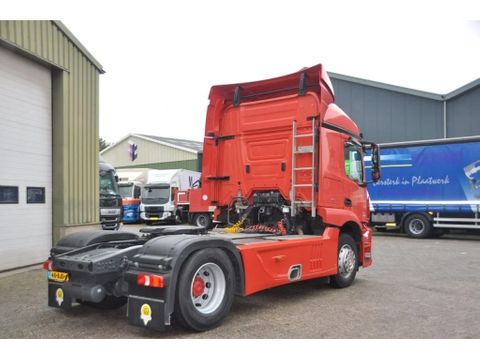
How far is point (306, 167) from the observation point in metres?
7.27

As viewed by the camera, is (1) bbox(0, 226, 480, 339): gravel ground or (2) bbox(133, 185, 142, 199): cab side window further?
(2) bbox(133, 185, 142, 199): cab side window

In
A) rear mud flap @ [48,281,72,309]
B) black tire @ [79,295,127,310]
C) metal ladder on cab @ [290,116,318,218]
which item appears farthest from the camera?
metal ladder on cab @ [290,116,318,218]

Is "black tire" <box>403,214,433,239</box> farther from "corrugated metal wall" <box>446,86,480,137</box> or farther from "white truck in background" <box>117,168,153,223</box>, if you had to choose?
"white truck in background" <box>117,168,153,223</box>

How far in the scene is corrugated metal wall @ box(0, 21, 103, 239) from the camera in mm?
10016

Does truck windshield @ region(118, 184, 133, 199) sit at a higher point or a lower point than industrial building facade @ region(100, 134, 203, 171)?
lower

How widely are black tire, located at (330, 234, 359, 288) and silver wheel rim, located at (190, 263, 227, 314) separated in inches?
110

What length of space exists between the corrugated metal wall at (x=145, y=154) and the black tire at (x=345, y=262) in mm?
29074

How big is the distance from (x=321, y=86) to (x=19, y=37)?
19.9ft

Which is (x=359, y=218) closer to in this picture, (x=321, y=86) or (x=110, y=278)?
(x=321, y=86)

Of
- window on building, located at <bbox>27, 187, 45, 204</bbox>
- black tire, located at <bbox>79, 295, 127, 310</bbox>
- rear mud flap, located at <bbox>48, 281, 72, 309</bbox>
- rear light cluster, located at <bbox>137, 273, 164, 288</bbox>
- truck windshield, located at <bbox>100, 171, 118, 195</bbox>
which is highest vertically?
truck windshield, located at <bbox>100, 171, 118, 195</bbox>

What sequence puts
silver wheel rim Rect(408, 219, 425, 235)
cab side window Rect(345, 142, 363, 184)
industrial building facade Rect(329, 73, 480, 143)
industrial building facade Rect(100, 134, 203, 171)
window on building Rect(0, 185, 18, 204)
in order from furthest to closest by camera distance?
1. industrial building facade Rect(100, 134, 203, 171)
2. industrial building facade Rect(329, 73, 480, 143)
3. silver wheel rim Rect(408, 219, 425, 235)
4. window on building Rect(0, 185, 18, 204)
5. cab side window Rect(345, 142, 363, 184)

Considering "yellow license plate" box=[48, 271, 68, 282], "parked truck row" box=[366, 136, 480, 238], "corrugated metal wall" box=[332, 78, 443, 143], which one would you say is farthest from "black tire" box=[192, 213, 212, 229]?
"corrugated metal wall" box=[332, 78, 443, 143]

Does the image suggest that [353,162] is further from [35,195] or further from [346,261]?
[35,195]

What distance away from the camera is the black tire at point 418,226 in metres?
16.6
